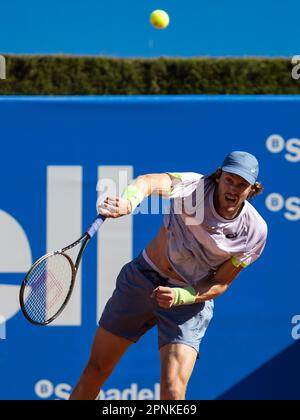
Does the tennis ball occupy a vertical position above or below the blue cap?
above

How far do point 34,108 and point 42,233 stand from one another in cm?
65

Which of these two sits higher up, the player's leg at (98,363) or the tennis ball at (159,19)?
the tennis ball at (159,19)

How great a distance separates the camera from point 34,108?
457 cm

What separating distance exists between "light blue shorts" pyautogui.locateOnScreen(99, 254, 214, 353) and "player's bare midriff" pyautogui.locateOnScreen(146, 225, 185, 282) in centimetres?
4

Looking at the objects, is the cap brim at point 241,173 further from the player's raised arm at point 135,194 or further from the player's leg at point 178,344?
the player's leg at point 178,344

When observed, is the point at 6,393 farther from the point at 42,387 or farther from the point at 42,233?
the point at 42,233

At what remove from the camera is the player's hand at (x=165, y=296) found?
395cm

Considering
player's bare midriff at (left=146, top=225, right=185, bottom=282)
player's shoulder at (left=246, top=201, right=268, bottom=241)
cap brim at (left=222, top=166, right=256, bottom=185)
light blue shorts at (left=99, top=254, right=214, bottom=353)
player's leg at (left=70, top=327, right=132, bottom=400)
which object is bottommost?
player's leg at (left=70, top=327, right=132, bottom=400)

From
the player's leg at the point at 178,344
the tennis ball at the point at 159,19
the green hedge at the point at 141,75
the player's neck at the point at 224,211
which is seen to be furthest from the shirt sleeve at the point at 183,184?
the green hedge at the point at 141,75

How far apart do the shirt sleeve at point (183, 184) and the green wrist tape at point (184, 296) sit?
1.44 ft

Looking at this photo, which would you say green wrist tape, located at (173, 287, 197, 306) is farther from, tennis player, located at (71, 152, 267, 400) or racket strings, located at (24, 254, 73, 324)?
racket strings, located at (24, 254, 73, 324)

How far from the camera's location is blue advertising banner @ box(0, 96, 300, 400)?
180 inches

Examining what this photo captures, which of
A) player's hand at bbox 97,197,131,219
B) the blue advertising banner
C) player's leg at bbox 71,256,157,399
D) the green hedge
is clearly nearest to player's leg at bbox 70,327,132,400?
player's leg at bbox 71,256,157,399

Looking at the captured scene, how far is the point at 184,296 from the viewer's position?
4051 millimetres
